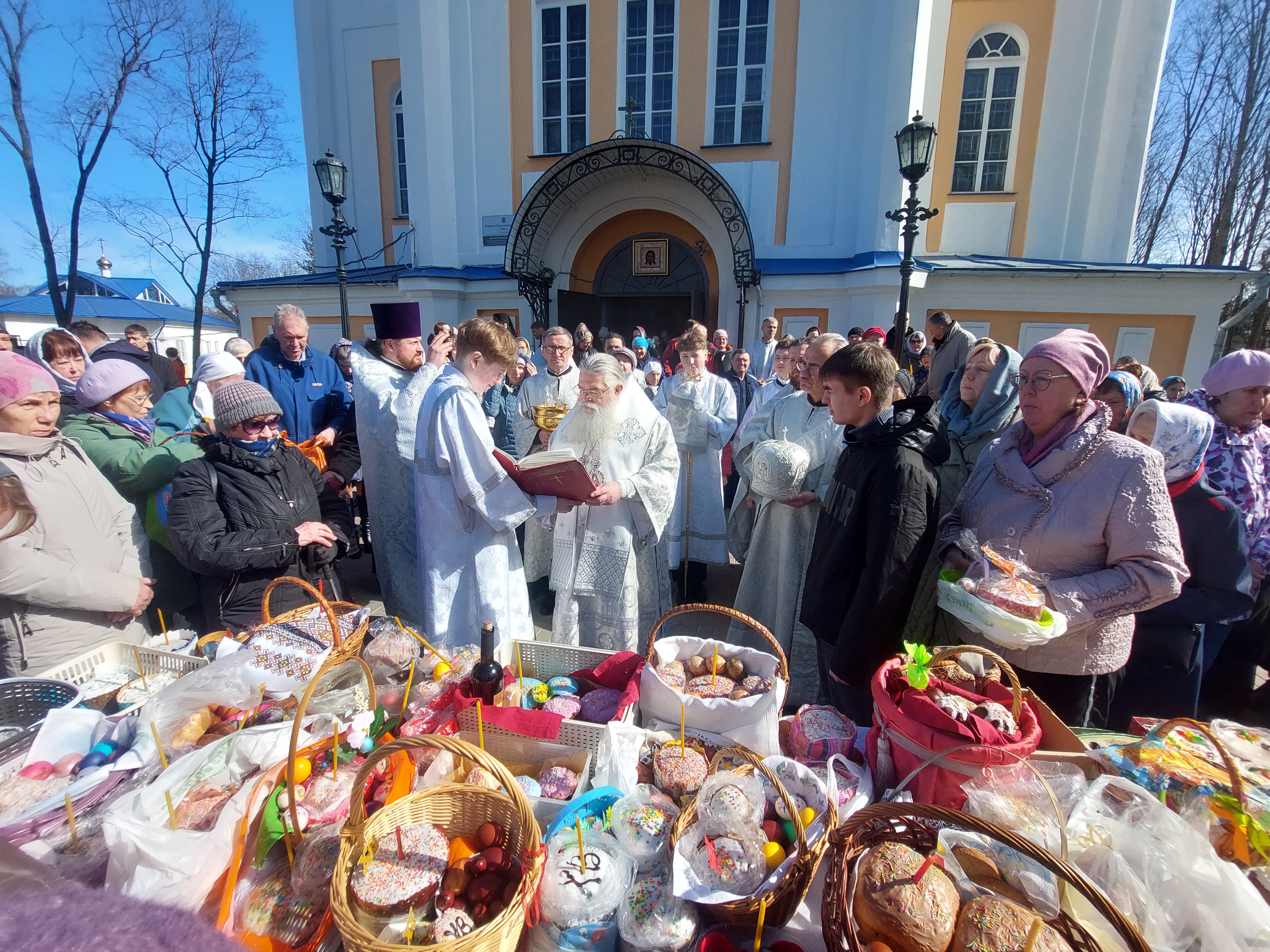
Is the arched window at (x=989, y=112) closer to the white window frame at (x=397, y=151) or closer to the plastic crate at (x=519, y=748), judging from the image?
the white window frame at (x=397, y=151)

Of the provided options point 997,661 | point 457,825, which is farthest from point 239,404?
point 997,661

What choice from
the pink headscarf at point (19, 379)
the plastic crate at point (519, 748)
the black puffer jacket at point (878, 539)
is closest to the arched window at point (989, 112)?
the black puffer jacket at point (878, 539)

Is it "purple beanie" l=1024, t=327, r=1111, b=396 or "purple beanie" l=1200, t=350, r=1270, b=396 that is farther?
"purple beanie" l=1200, t=350, r=1270, b=396

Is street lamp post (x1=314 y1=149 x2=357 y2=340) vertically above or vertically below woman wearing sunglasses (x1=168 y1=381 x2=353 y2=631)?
above

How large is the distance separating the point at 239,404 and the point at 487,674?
1.75 metres

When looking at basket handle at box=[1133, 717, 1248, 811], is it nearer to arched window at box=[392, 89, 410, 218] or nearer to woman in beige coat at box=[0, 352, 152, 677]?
woman in beige coat at box=[0, 352, 152, 677]

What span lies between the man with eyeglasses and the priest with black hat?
78 cm

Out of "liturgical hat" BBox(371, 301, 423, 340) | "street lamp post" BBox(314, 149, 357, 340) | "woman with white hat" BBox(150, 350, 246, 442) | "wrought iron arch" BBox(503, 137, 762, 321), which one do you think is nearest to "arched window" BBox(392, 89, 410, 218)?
"wrought iron arch" BBox(503, 137, 762, 321)

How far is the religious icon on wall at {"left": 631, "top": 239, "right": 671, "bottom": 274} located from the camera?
41.9 ft

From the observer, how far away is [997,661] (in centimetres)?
174

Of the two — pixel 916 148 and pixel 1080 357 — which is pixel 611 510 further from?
pixel 916 148

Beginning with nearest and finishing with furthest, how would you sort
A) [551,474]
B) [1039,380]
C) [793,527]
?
[1039,380] → [551,474] → [793,527]

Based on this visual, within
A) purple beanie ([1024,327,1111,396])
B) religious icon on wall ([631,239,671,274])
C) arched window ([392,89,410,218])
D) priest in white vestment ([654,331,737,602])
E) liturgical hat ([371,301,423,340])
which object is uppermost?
arched window ([392,89,410,218])

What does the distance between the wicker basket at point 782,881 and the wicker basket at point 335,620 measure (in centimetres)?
114
